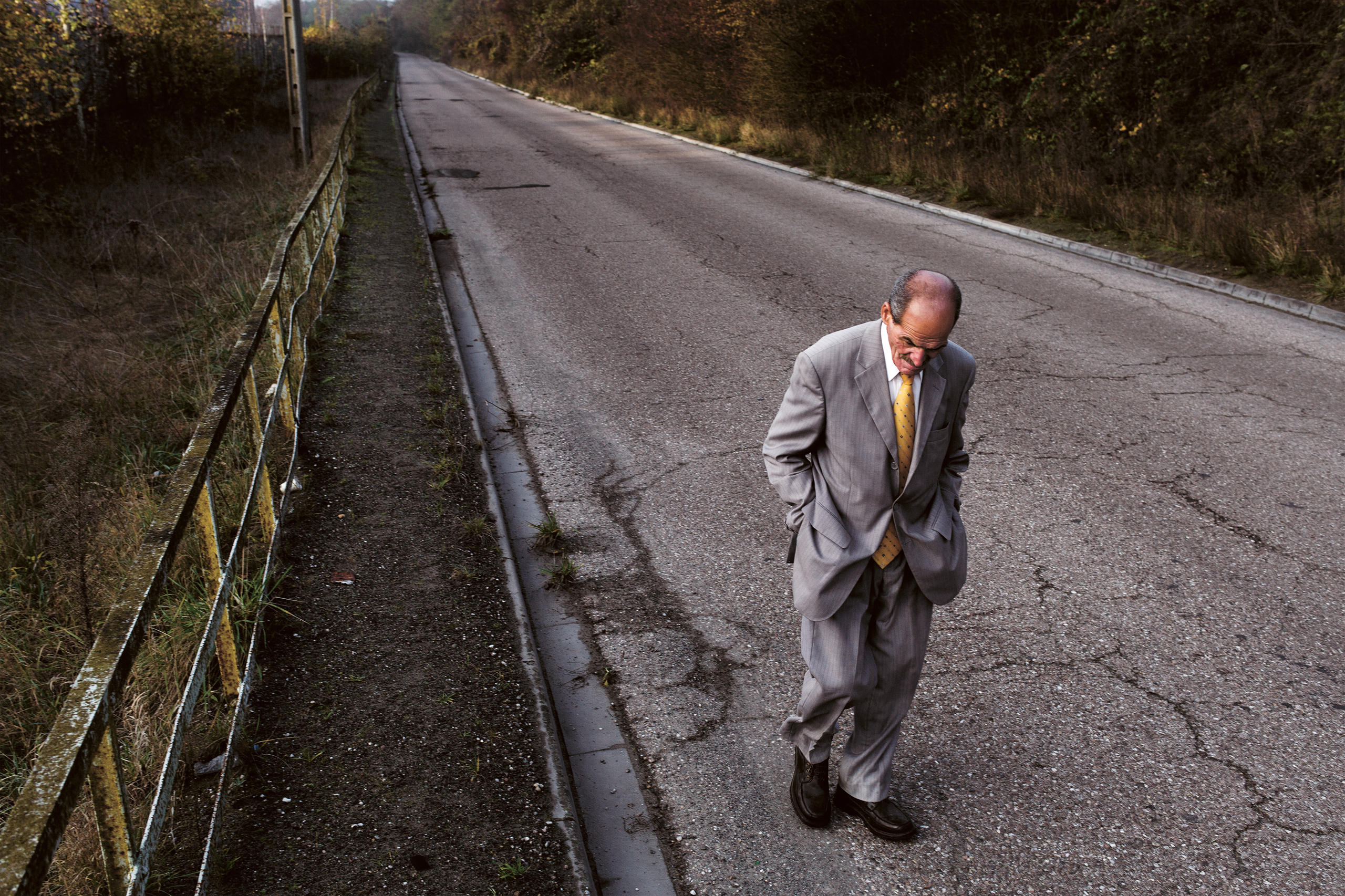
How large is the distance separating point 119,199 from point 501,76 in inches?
1850

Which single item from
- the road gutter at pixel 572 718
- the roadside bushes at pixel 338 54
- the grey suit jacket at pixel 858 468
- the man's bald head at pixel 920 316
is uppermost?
the roadside bushes at pixel 338 54

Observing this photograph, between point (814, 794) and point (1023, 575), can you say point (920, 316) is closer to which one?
point (814, 794)

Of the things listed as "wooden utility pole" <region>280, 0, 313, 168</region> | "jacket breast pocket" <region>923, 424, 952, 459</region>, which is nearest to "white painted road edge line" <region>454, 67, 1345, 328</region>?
"jacket breast pocket" <region>923, 424, 952, 459</region>

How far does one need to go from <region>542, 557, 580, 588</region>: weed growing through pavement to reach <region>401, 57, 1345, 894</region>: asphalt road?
0.08m

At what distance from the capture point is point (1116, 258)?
11.4 metres

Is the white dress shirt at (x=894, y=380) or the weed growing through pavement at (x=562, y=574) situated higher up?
the white dress shirt at (x=894, y=380)

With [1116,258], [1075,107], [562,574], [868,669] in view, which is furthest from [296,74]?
[868,669]

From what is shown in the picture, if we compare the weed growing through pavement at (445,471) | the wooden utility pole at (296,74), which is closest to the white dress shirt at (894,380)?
the weed growing through pavement at (445,471)

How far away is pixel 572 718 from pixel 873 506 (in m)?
1.61

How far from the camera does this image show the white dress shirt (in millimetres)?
2848

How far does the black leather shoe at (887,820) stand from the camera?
316 cm

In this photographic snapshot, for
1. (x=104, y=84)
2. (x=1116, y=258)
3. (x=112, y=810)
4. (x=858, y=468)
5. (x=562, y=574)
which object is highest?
(x=104, y=84)

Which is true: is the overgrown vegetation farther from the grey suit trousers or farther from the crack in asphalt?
the grey suit trousers

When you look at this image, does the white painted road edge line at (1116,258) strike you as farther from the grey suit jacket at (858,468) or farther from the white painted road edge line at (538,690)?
the grey suit jacket at (858,468)
